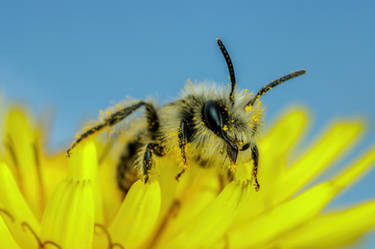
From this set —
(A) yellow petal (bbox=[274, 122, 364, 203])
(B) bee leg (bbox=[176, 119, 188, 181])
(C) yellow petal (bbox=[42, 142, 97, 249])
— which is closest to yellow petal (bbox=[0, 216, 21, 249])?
(C) yellow petal (bbox=[42, 142, 97, 249])

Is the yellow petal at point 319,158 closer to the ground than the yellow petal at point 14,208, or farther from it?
farther from it

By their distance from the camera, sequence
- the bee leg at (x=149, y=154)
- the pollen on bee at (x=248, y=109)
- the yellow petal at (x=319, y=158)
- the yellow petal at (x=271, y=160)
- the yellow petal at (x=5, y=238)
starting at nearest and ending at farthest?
1. the yellow petal at (x=5, y=238)
2. the bee leg at (x=149, y=154)
3. the pollen on bee at (x=248, y=109)
4. the yellow petal at (x=271, y=160)
5. the yellow petal at (x=319, y=158)

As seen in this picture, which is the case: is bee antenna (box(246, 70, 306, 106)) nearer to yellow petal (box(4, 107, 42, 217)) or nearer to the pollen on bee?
the pollen on bee

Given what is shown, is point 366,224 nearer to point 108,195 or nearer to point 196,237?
point 196,237

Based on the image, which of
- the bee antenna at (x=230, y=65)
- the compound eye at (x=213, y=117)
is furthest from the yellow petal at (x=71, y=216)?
the bee antenna at (x=230, y=65)

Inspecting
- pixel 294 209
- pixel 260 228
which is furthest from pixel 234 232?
pixel 294 209

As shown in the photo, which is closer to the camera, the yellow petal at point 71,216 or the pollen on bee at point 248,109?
the yellow petal at point 71,216

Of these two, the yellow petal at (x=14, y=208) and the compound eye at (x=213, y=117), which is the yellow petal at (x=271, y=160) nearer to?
the compound eye at (x=213, y=117)
